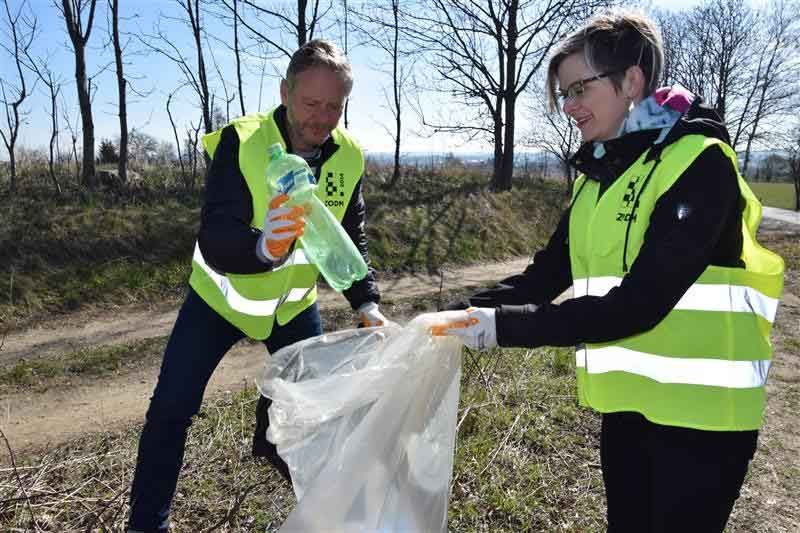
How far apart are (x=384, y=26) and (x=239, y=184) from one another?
13.2 m

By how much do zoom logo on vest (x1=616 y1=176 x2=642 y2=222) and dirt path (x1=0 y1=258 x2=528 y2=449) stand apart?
311 cm

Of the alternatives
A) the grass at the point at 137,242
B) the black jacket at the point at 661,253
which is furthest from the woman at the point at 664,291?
the grass at the point at 137,242

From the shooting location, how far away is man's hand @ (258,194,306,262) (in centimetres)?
183

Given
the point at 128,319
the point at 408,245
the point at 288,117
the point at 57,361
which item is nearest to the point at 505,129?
the point at 408,245

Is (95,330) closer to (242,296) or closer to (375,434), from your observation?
(242,296)

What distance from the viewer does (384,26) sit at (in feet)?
46.0

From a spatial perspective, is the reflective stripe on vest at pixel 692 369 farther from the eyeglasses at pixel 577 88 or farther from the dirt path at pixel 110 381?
the dirt path at pixel 110 381

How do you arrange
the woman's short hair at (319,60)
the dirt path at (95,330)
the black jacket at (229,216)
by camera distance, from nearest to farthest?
the black jacket at (229,216)
the woman's short hair at (319,60)
the dirt path at (95,330)

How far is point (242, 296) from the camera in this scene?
219 cm

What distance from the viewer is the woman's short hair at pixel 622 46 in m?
1.50

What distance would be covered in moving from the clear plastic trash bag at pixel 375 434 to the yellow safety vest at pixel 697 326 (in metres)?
0.55

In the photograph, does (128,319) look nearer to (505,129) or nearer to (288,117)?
(288,117)

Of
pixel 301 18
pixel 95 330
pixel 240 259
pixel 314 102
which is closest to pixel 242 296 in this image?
pixel 240 259

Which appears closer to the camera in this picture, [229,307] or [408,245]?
[229,307]
